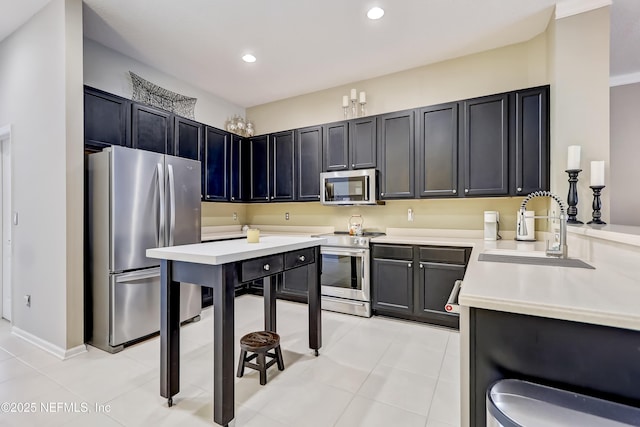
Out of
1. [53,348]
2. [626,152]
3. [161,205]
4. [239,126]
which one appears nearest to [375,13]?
[161,205]

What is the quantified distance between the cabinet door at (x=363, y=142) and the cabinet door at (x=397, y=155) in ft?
0.31

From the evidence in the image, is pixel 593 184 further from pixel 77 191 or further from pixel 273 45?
pixel 77 191

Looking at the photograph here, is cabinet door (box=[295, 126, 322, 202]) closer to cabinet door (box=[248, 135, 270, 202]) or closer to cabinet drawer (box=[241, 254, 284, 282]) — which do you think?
cabinet door (box=[248, 135, 270, 202])

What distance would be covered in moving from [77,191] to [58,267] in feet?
2.17

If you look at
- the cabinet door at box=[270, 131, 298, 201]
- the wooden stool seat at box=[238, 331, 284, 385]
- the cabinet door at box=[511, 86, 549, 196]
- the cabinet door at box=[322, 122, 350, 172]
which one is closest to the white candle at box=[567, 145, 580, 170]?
the cabinet door at box=[511, 86, 549, 196]

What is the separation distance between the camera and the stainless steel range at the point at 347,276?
11.1 feet

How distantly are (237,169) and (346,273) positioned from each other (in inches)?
93.2

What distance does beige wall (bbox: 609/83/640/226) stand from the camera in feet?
12.3

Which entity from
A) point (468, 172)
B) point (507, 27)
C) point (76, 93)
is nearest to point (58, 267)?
point (76, 93)

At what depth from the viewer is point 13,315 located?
2.99m

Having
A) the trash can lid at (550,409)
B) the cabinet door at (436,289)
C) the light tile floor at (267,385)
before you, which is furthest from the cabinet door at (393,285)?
the trash can lid at (550,409)

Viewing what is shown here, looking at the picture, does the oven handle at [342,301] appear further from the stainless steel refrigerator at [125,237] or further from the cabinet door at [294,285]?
the stainless steel refrigerator at [125,237]

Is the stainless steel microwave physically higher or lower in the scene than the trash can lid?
higher

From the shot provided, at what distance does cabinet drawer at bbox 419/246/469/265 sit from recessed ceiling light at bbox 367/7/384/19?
2292 millimetres
